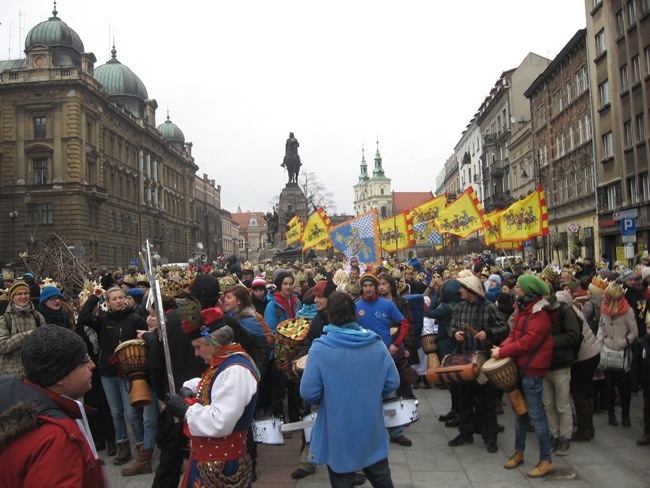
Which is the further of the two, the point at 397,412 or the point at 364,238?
the point at 364,238

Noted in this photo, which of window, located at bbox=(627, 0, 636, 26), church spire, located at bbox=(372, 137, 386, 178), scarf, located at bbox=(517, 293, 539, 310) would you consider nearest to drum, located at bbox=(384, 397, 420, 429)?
scarf, located at bbox=(517, 293, 539, 310)

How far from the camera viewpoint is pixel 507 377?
5941mm

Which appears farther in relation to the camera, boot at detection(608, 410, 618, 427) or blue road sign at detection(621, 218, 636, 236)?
blue road sign at detection(621, 218, 636, 236)

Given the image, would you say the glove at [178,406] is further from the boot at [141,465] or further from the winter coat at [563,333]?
the winter coat at [563,333]

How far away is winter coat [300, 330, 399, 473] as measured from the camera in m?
3.92

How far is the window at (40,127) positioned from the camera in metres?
51.0

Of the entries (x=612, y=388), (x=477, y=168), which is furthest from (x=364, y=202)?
(x=612, y=388)

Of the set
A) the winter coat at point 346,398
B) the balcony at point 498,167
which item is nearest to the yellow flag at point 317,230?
the winter coat at point 346,398

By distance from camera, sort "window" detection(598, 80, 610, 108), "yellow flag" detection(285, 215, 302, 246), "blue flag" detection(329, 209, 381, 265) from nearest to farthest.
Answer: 1. "blue flag" detection(329, 209, 381, 265)
2. "yellow flag" detection(285, 215, 302, 246)
3. "window" detection(598, 80, 610, 108)

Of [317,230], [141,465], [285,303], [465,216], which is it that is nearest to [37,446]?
[141,465]

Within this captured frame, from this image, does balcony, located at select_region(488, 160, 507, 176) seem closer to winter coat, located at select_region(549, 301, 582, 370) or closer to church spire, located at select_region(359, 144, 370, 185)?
winter coat, located at select_region(549, 301, 582, 370)

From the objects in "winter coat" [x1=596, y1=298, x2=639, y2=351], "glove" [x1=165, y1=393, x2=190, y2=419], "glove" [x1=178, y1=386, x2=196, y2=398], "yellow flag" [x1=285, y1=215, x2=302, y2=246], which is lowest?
"winter coat" [x1=596, y1=298, x2=639, y2=351]

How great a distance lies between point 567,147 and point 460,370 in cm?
3539

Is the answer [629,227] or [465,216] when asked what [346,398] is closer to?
[629,227]
